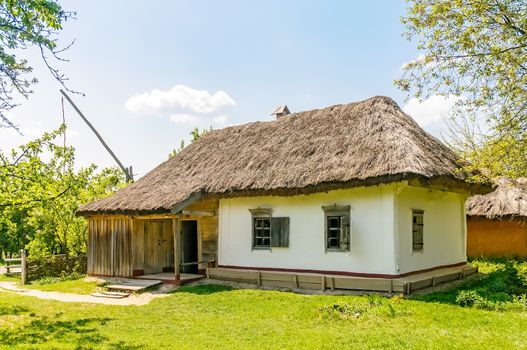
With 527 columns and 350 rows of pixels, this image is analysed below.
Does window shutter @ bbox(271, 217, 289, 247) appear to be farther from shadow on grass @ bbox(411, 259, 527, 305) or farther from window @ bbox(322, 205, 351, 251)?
shadow on grass @ bbox(411, 259, 527, 305)

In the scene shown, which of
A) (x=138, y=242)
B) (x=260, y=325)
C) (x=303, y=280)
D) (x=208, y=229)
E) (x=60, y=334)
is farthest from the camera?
(x=138, y=242)

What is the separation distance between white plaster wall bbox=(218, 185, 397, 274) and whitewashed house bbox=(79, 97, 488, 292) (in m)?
0.03

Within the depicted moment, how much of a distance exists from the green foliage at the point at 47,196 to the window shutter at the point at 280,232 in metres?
5.49

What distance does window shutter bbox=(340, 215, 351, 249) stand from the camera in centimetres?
1266

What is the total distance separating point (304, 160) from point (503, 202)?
8876 millimetres

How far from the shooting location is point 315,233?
13.3 metres

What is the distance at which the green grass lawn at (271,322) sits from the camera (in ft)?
25.3

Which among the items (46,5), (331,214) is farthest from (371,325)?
(46,5)

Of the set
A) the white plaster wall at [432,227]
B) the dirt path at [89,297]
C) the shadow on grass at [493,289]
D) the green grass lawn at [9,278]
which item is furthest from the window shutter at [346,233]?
the green grass lawn at [9,278]

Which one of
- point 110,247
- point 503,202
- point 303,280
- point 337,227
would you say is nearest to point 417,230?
point 337,227

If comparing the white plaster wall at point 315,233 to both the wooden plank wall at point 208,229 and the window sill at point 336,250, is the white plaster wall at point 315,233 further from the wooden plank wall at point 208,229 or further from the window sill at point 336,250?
the wooden plank wall at point 208,229

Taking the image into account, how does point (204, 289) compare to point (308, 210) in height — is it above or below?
below

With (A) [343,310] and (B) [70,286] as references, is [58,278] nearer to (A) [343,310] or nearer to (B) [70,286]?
(B) [70,286]

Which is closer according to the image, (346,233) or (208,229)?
(346,233)
